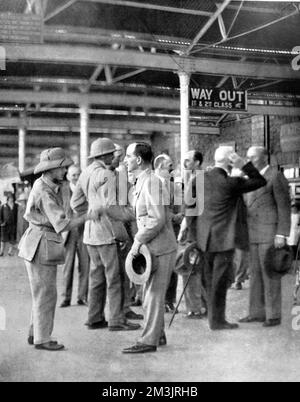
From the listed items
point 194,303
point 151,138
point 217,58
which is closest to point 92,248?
point 194,303

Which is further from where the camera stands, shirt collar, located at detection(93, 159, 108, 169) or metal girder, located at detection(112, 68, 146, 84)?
metal girder, located at detection(112, 68, 146, 84)

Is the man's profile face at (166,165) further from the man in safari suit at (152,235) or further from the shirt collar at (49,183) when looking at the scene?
the shirt collar at (49,183)

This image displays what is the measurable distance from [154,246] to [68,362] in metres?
0.98

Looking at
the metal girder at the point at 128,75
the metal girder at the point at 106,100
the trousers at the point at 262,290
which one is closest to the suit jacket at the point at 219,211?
the trousers at the point at 262,290

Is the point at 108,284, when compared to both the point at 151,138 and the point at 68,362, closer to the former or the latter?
the point at 68,362

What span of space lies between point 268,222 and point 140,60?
12.6 feet

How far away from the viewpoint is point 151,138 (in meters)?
7.33

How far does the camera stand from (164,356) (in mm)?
3660

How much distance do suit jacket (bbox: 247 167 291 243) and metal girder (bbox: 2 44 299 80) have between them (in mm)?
905

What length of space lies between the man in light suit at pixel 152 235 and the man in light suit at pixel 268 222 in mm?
1143

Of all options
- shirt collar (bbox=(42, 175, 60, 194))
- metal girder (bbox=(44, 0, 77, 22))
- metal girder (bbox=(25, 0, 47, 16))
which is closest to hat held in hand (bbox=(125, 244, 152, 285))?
shirt collar (bbox=(42, 175, 60, 194))

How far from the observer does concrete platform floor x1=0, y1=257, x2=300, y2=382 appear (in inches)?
128

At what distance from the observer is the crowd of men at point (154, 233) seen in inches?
145

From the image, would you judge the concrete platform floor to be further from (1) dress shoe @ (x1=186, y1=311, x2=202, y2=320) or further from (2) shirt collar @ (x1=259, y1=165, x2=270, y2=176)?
(2) shirt collar @ (x1=259, y1=165, x2=270, y2=176)
